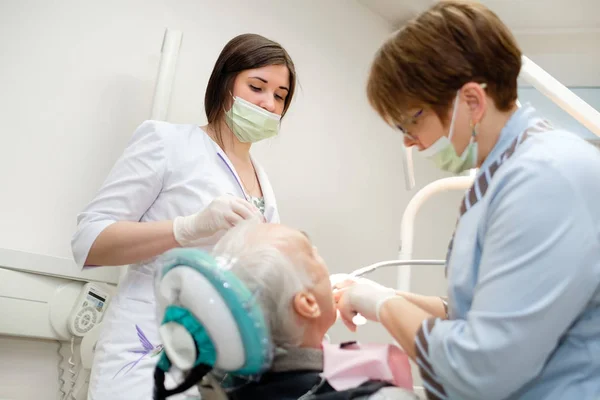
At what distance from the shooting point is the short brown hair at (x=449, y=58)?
1.04 m

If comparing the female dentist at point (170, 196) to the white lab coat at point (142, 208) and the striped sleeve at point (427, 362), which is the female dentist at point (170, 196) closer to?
the white lab coat at point (142, 208)

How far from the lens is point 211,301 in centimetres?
91

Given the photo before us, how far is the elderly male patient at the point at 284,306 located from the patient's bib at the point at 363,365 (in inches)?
0.6

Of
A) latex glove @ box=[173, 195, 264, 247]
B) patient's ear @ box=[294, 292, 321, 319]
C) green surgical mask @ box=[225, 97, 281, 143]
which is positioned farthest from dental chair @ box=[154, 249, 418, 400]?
green surgical mask @ box=[225, 97, 281, 143]

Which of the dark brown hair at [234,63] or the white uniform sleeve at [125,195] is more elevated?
the dark brown hair at [234,63]

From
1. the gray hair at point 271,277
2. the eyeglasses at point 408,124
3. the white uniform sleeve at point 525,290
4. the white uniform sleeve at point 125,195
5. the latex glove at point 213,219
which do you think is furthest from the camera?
the white uniform sleeve at point 125,195

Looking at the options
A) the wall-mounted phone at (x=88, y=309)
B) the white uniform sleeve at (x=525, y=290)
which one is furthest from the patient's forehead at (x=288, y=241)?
the wall-mounted phone at (x=88, y=309)

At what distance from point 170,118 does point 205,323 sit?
1523mm

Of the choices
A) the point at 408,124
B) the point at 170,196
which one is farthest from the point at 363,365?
the point at 170,196

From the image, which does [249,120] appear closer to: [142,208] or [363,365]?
[142,208]

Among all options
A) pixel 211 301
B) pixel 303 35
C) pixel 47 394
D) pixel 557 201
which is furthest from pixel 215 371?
pixel 303 35

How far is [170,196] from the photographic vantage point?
169 centimetres

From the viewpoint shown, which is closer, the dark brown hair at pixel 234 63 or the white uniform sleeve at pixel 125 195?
the white uniform sleeve at pixel 125 195

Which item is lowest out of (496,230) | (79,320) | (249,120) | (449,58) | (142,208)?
(79,320)
